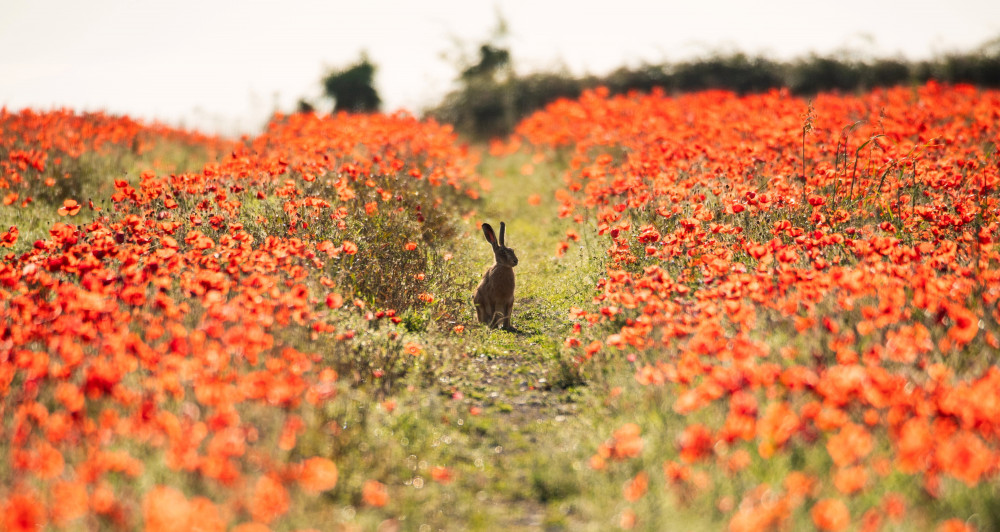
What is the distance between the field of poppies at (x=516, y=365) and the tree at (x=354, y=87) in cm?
1494

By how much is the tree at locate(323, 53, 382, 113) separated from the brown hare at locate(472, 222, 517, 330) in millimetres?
17704

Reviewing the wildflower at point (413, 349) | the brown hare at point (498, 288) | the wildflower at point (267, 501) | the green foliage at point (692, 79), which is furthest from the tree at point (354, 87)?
the wildflower at point (267, 501)

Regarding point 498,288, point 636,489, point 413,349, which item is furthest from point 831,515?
point 498,288

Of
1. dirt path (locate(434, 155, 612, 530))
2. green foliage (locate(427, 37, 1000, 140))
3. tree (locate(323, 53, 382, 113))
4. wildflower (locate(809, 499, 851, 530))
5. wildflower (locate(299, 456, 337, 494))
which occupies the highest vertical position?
tree (locate(323, 53, 382, 113))

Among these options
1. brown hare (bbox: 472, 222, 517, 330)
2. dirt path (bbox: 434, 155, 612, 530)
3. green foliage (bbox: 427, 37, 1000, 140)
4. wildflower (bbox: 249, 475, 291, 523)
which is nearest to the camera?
wildflower (bbox: 249, 475, 291, 523)

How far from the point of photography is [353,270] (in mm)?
6223

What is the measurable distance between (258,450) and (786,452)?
7.94ft

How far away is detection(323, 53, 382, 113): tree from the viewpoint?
2266 cm

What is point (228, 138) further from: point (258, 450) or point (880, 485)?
point (880, 485)

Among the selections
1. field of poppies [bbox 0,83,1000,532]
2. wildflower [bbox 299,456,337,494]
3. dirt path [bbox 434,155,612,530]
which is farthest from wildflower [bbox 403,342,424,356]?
wildflower [bbox 299,456,337,494]

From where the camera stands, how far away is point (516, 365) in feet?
18.2

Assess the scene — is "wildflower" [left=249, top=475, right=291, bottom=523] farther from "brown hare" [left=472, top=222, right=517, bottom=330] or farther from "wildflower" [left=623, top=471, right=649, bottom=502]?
"brown hare" [left=472, top=222, right=517, bottom=330]

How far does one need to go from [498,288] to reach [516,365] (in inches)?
34.4

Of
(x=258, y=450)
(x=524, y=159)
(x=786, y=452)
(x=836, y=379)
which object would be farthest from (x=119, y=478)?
(x=524, y=159)
